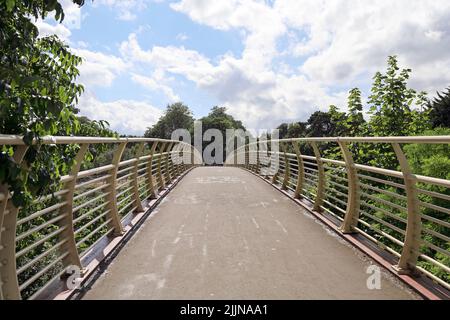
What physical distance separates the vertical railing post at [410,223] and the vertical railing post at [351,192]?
1307 millimetres

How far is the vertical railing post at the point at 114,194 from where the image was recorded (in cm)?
478

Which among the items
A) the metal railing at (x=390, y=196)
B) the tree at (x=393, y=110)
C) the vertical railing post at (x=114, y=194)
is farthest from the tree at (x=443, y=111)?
the vertical railing post at (x=114, y=194)

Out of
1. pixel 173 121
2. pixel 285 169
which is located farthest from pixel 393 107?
pixel 173 121

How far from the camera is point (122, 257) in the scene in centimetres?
424

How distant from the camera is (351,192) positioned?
4.97 metres

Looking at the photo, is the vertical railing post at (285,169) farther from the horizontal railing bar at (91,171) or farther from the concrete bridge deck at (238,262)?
the horizontal railing bar at (91,171)

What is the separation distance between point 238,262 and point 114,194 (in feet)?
6.08

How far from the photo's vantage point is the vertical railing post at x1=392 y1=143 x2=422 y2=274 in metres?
3.45

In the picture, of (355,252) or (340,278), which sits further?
(355,252)

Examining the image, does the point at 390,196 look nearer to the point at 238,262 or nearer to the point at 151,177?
the point at 238,262

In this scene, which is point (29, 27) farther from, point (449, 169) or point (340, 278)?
point (449, 169)

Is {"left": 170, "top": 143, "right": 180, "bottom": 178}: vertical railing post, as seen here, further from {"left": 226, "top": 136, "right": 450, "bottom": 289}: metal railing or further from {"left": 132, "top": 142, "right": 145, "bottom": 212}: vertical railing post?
{"left": 132, "top": 142, "right": 145, "bottom": 212}: vertical railing post
